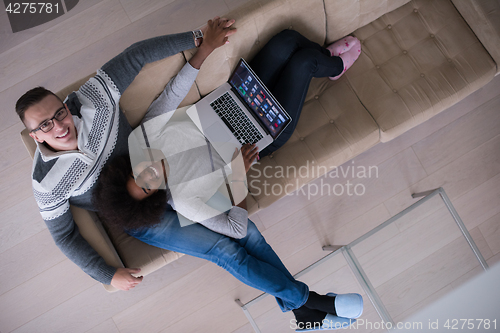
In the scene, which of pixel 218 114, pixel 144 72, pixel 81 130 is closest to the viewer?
pixel 81 130

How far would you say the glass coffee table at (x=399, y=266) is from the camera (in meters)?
1.54

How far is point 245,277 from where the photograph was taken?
1446 mm

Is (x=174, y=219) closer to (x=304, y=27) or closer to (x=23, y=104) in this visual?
(x=23, y=104)

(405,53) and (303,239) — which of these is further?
(303,239)

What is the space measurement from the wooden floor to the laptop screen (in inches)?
24.9

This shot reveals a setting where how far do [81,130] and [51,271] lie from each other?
3.57ft

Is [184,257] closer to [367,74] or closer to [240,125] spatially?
[240,125]

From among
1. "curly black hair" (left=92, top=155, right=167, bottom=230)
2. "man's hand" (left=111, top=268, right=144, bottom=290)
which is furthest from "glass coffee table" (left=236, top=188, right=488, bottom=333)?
"curly black hair" (left=92, top=155, right=167, bottom=230)

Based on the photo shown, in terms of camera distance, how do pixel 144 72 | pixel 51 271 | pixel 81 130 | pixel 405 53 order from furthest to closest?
pixel 51 271 < pixel 405 53 < pixel 144 72 < pixel 81 130

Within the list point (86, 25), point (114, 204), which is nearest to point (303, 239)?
point (114, 204)

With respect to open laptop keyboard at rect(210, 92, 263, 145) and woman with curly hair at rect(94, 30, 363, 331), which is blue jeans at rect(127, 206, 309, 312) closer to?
woman with curly hair at rect(94, 30, 363, 331)

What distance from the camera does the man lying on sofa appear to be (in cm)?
119

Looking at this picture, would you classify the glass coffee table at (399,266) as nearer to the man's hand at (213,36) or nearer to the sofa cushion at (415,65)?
the sofa cushion at (415,65)

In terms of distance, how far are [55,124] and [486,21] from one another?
6.47 ft
